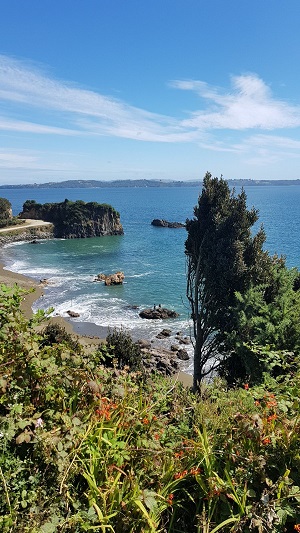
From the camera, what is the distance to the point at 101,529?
2732mm

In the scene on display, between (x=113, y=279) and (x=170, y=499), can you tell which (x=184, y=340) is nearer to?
(x=113, y=279)

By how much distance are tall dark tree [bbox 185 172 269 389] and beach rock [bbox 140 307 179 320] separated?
18962 millimetres

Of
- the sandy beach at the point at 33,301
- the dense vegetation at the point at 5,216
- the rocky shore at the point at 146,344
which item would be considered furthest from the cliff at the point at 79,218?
the rocky shore at the point at 146,344

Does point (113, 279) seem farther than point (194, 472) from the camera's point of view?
Yes

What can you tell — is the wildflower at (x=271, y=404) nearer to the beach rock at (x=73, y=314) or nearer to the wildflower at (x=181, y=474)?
the wildflower at (x=181, y=474)

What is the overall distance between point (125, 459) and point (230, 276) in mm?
13602

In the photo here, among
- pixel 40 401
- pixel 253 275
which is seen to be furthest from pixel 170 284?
pixel 40 401

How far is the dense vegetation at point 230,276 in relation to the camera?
14.3 m

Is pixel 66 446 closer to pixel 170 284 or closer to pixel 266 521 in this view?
pixel 266 521

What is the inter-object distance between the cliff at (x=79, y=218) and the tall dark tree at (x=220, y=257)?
76101mm

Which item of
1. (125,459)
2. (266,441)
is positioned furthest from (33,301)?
(266,441)

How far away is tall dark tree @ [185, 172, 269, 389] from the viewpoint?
16.2m

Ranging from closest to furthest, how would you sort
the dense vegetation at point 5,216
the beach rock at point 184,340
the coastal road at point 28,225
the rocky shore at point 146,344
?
1. the rocky shore at point 146,344
2. the beach rock at point 184,340
3. the coastal road at point 28,225
4. the dense vegetation at point 5,216

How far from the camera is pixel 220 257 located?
16359 millimetres
